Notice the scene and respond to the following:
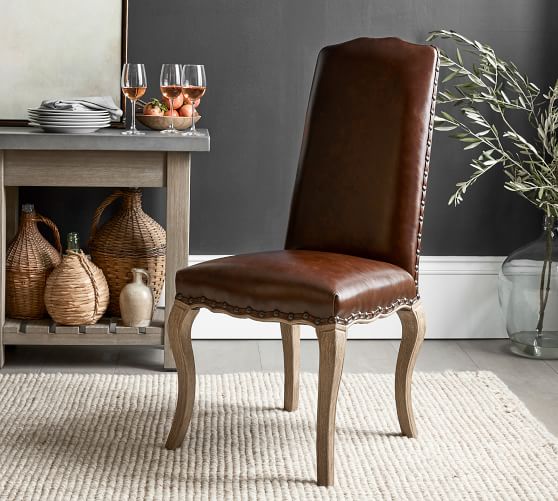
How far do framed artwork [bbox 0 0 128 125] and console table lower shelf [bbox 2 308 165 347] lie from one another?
2.43 ft

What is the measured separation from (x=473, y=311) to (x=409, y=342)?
49.3 inches

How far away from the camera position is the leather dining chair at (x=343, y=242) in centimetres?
219

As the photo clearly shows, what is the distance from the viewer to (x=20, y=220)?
10.6ft

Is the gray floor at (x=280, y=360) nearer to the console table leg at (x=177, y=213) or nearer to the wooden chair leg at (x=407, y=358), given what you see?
the console table leg at (x=177, y=213)

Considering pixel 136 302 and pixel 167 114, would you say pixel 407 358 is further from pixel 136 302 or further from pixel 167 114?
pixel 167 114

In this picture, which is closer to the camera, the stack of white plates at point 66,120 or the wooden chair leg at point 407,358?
the wooden chair leg at point 407,358

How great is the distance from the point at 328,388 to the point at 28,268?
133cm

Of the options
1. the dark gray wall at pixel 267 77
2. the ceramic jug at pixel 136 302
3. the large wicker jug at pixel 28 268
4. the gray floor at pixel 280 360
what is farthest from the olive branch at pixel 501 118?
the large wicker jug at pixel 28 268

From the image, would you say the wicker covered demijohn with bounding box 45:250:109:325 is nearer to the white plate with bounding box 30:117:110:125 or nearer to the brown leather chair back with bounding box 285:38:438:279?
the white plate with bounding box 30:117:110:125

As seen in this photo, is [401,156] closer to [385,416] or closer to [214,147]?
[385,416]

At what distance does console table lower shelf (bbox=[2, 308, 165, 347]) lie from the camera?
120 inches

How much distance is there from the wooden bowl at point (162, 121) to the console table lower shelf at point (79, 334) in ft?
2.18

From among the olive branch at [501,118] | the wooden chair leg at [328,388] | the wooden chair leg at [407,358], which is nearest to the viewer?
the wooden chair leg at [328,388]

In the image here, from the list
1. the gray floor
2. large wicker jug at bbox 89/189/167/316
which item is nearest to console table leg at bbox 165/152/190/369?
large wicker jug at bbox 89/189/167/316
